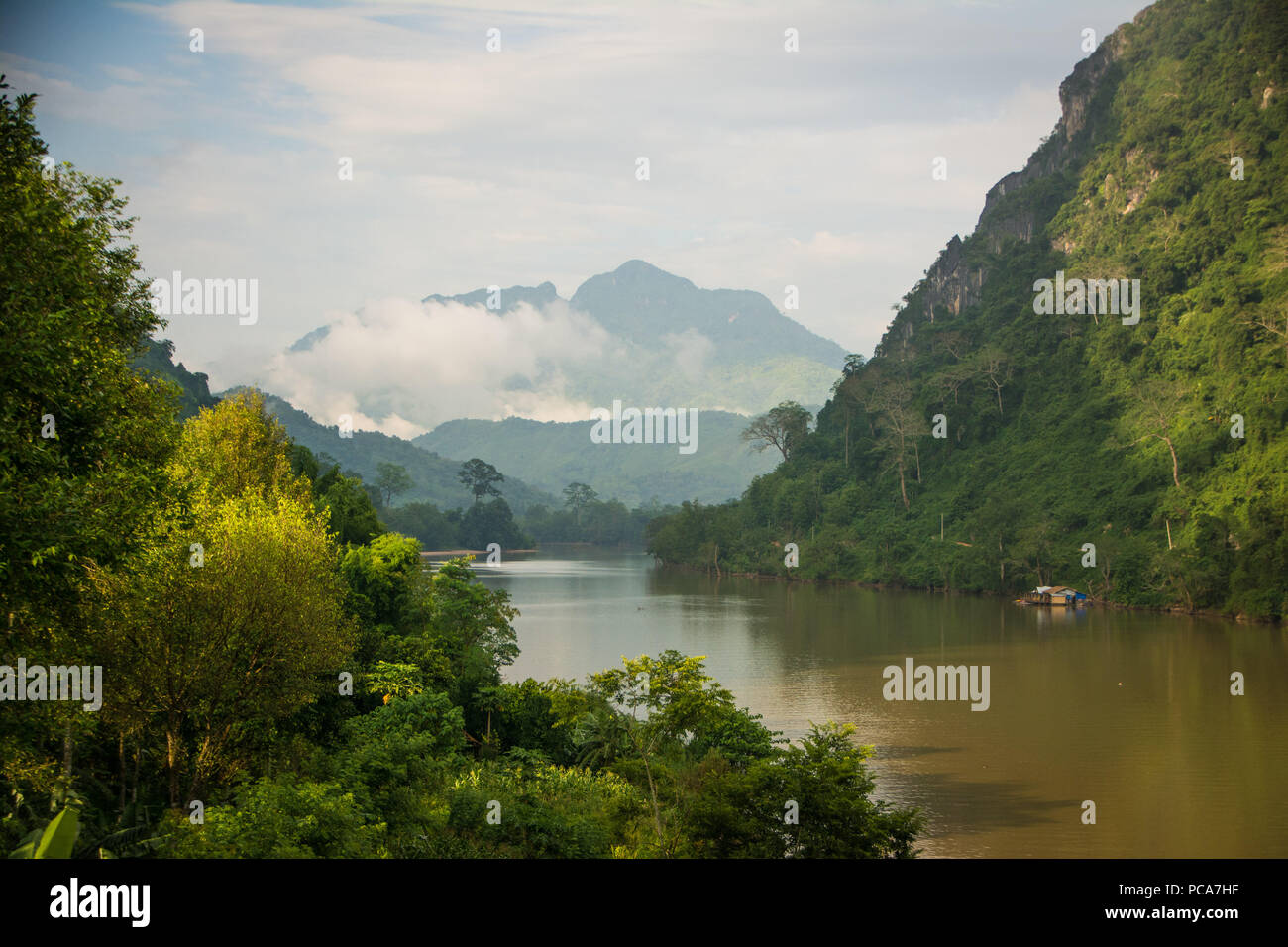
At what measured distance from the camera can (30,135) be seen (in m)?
11.6

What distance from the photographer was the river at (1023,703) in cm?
2316

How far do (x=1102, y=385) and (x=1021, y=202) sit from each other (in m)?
36.0

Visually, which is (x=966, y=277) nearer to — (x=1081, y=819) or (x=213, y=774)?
(x=1081, y=819)

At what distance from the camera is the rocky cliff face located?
10519cm

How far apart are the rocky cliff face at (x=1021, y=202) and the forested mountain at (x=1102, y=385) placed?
317mm

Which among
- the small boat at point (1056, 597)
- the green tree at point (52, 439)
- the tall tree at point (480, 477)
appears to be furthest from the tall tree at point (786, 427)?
the green tree at point (52, 439)

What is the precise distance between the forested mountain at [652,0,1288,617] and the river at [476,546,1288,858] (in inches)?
240

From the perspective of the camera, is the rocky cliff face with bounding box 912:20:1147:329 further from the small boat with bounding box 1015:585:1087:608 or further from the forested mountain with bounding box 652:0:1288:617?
the small boat with bounding box 1015:585:1087:608

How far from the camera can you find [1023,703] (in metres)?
35.5

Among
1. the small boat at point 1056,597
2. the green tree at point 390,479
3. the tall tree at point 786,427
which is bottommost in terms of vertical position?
the small boat at point 1056,597

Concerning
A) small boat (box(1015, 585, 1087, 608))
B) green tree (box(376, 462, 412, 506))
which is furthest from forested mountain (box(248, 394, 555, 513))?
small boat (box(1015, 585, 1087, 608))

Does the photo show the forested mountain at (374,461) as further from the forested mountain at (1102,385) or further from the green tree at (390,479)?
the forested mountain at (1102,385)

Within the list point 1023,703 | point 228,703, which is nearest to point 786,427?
point 1023,703

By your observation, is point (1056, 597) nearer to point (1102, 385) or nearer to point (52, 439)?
point (1102, 385)
